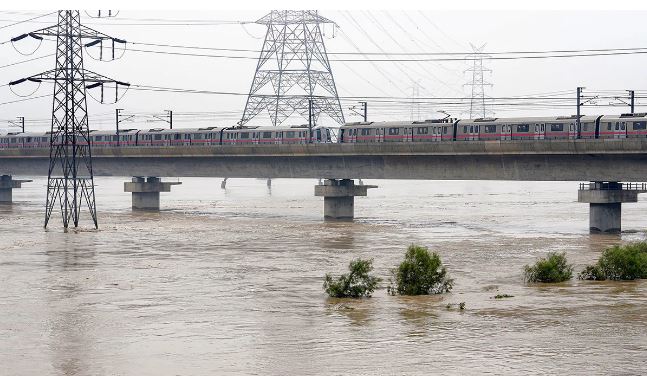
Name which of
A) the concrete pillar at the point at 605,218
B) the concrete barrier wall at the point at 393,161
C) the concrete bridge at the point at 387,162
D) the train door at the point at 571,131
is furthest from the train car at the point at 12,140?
the concrete pillar at the point at 605,218

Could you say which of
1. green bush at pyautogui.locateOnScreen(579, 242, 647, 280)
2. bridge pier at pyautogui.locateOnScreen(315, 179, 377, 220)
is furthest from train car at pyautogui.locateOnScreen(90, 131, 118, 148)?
green bush at pyautogui.locateOnScreen(579, 242, 647, 280)

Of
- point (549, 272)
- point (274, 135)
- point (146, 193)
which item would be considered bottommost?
point (549, 272)

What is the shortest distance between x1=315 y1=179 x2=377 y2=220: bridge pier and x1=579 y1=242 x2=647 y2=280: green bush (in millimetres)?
44959

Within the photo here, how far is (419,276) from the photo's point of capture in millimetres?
41031

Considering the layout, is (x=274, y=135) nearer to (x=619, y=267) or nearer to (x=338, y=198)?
(x=338, y=198)

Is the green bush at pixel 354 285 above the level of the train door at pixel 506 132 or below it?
below

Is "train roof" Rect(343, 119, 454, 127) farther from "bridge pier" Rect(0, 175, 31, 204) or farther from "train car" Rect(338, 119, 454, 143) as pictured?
"bridge pier" Rect(0, 175, 31, 204)

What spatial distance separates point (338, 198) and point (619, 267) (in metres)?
46.9

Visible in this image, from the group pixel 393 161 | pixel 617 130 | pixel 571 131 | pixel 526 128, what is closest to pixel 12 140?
pixel 393 161

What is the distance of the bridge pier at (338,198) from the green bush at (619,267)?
45.0 meters

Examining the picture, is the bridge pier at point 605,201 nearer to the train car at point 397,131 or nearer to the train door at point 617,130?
the train door at point 617,130

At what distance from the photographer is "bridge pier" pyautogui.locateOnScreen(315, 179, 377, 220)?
89438 millimetres

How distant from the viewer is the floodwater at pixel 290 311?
28.1 metres

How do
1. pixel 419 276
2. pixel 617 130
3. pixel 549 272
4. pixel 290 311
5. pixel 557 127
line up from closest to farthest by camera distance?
pixel 290 311
pixel 419 276
pixel 549 272
pixel 617 130
pixel 557 127
